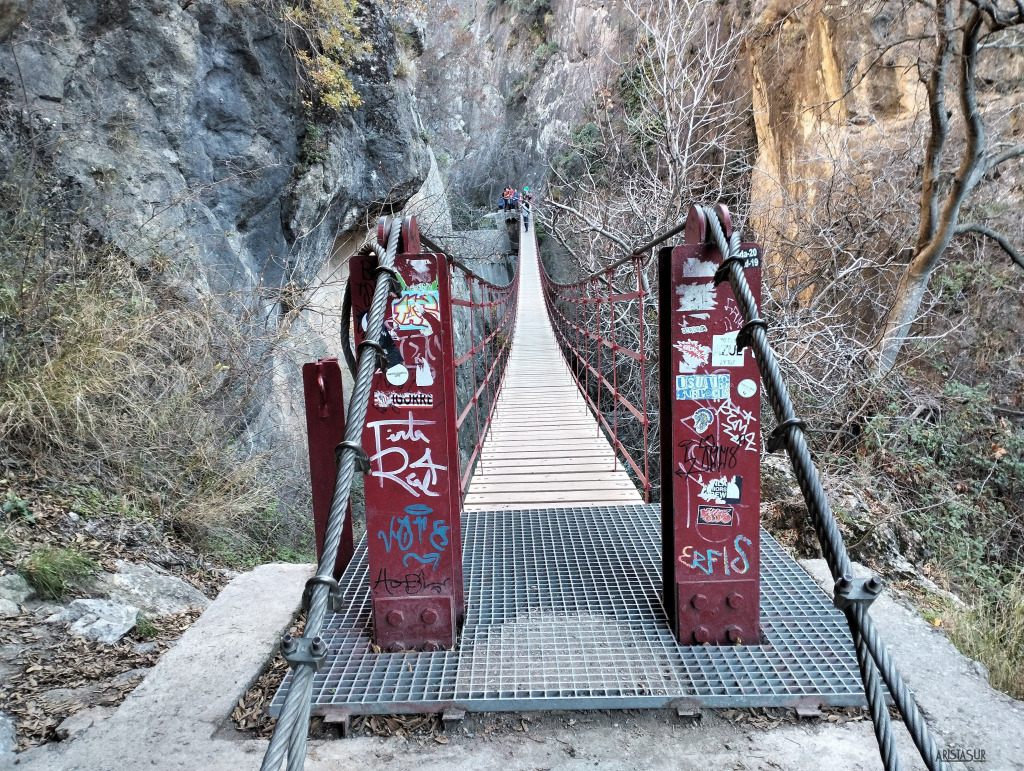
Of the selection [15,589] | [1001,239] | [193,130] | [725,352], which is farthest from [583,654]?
[1001,239]

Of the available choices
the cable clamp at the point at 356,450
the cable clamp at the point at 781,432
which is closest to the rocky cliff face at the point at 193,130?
the cable clamp at the point at 356,450

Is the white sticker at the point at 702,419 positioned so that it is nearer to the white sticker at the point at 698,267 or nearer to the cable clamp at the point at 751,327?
the white sticker at the point at 698,267

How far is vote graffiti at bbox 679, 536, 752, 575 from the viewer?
1.63m

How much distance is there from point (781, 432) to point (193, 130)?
20.4 ft

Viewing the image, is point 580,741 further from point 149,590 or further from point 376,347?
point 149,590

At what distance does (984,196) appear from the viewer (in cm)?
678

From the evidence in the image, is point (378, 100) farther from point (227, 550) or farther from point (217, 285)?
point (227, 550)

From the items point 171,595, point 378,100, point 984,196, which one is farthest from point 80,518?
point 984,196

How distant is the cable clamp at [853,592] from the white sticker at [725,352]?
3.06 feet

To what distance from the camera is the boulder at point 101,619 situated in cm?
224

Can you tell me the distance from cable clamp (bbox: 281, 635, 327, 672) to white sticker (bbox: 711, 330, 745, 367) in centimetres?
130

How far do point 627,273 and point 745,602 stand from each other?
678cm

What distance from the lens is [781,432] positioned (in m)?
0.92

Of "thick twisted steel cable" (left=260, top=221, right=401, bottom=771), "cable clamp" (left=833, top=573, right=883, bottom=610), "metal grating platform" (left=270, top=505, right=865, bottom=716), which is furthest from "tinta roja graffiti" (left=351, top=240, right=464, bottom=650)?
"cable clamp" (left=833, top=573, right=883, bottom=610)
